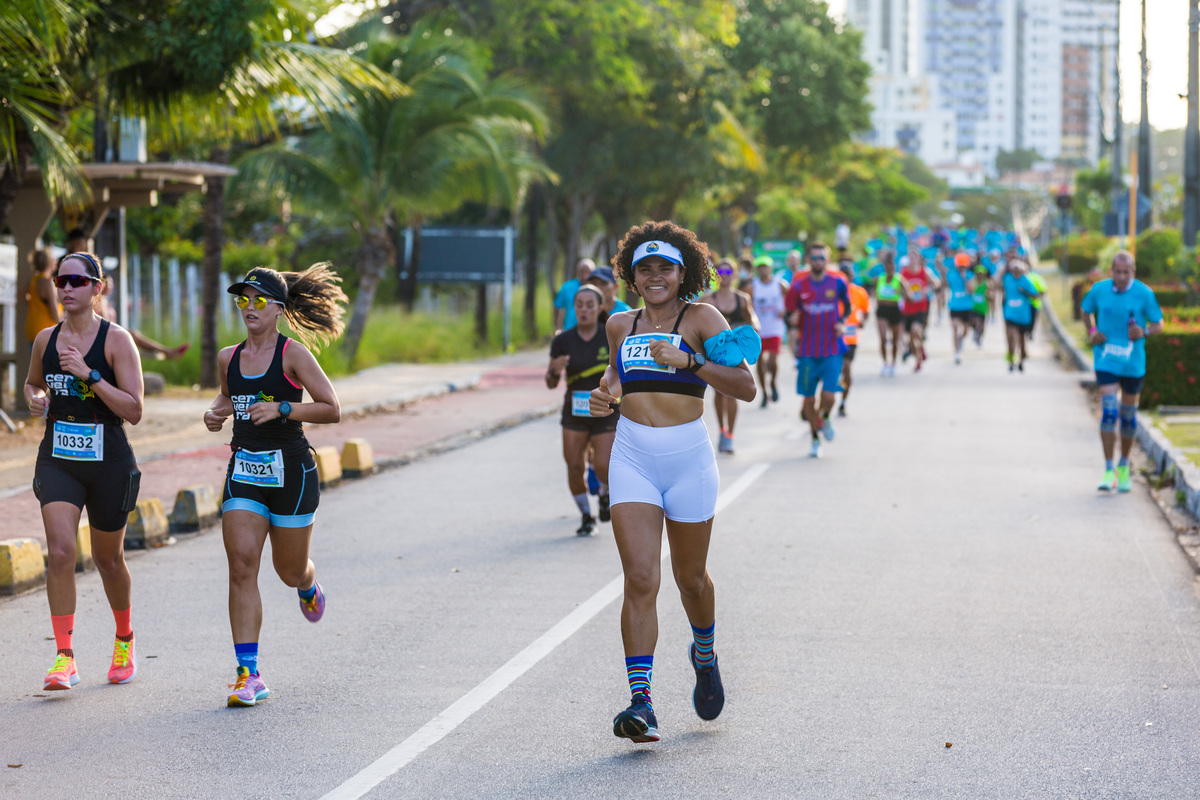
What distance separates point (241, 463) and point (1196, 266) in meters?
19.6

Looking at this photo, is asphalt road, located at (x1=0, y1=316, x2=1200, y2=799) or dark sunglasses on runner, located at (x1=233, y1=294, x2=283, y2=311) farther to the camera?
dark sunglasses on runner, located at (x1=233, y1=294, x2=283, y2=311)

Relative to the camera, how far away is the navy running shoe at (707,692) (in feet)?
18.1

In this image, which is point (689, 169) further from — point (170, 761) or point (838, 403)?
point (170, 761)

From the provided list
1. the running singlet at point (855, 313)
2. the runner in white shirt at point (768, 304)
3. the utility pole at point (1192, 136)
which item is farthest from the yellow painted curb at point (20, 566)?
the utility pole at point (1192, 136)

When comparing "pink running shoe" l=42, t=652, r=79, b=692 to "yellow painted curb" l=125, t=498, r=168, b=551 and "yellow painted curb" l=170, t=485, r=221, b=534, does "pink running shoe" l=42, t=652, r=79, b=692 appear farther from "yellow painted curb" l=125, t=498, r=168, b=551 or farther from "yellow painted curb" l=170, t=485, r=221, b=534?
"yellow painted curb" l=170, t=485, r=221, b=534

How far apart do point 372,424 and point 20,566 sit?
9278 millimetres

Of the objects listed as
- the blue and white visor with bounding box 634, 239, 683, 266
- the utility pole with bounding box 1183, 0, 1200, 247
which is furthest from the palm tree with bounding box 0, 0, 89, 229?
the utility pole with bounding box 1183, 0, 1200, 247

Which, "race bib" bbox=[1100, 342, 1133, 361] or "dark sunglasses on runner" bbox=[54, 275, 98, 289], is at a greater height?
"dark sunglasses on runner" bbox=[54, 275, 98, 289]

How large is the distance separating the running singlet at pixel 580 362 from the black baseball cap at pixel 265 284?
400 cm

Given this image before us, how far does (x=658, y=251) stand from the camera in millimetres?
5410

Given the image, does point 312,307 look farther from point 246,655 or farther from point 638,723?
point 638,723

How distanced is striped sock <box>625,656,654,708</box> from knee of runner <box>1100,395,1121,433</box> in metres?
7.27

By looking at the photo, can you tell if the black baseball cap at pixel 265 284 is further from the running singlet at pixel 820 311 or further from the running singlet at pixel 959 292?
the running singlet at pixel 959 292

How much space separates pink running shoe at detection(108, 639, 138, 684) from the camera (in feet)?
20.4
